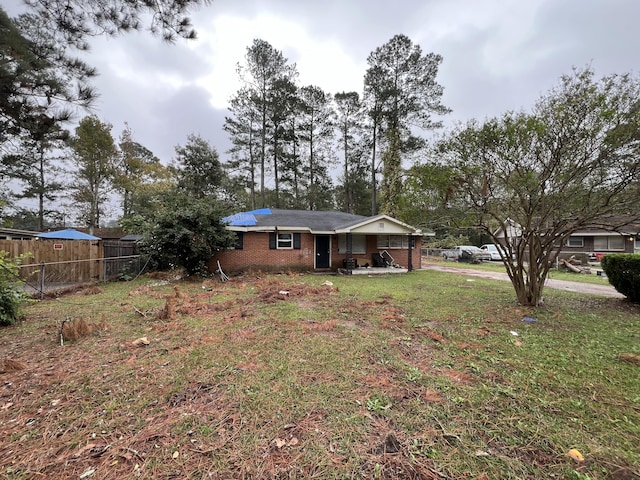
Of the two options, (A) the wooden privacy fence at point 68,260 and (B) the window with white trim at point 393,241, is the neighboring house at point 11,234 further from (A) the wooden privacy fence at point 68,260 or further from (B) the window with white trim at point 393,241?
(B) the window with white trim at point 393,241

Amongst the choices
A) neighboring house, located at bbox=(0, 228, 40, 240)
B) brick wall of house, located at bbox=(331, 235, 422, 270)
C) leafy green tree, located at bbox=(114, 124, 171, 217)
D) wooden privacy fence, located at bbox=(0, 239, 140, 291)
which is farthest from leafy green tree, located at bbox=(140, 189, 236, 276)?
leafy green tree, located at bbox=(114, 124, 171, 217)

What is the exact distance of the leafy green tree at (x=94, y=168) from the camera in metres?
22.9

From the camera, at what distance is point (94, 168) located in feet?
79.7

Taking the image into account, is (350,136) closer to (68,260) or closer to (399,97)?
(399,97)

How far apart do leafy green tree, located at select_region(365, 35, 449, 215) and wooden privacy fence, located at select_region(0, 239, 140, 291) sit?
713 inches

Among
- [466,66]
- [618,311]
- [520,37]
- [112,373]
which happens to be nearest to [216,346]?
[112,373]

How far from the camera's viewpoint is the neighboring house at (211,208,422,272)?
556 inches

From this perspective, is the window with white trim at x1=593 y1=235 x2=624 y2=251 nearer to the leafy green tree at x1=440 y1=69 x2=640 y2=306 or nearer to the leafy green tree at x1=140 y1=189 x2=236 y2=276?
the leafy green tree at x1=440 y1=69 x2=640 y2=306

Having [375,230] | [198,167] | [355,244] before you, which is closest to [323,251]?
[355,244]

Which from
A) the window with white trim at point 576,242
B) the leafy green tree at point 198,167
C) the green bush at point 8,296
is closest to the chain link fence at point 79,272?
the green bush at point 8,296

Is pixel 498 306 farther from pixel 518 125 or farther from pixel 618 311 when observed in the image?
pixel 518 125

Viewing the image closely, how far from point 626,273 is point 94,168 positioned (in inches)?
1338

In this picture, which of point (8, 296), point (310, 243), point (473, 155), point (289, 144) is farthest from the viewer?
point (289, 144)

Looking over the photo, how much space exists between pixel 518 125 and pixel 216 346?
761 centimetres
